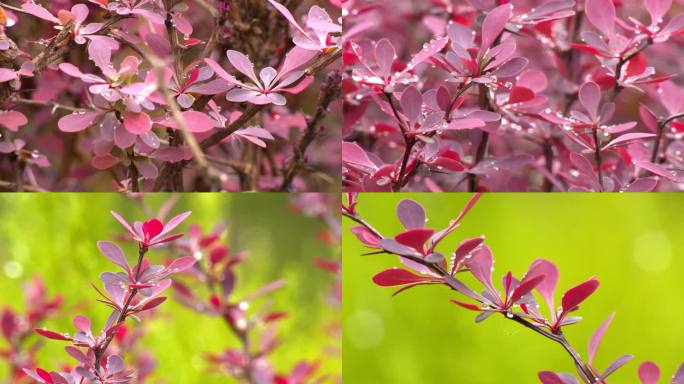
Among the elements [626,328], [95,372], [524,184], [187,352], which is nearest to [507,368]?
[626,328]

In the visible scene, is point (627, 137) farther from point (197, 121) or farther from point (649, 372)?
point (197, 121)

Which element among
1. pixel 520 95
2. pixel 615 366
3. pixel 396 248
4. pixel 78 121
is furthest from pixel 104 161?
pixel 615 366

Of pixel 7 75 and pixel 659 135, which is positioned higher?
pixel 659 135

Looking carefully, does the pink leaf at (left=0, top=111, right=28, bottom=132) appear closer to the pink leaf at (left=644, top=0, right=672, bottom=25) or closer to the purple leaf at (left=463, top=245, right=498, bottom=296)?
the purple leaf at (left=463, top=245, right=498, bottom=296)

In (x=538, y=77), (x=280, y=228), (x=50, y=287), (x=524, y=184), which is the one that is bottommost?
(x=50, y=287)

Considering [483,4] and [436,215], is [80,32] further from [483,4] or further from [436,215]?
[436,215]

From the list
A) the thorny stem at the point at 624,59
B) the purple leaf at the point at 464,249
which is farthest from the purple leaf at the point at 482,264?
the thorny stem at the point at 624,59
